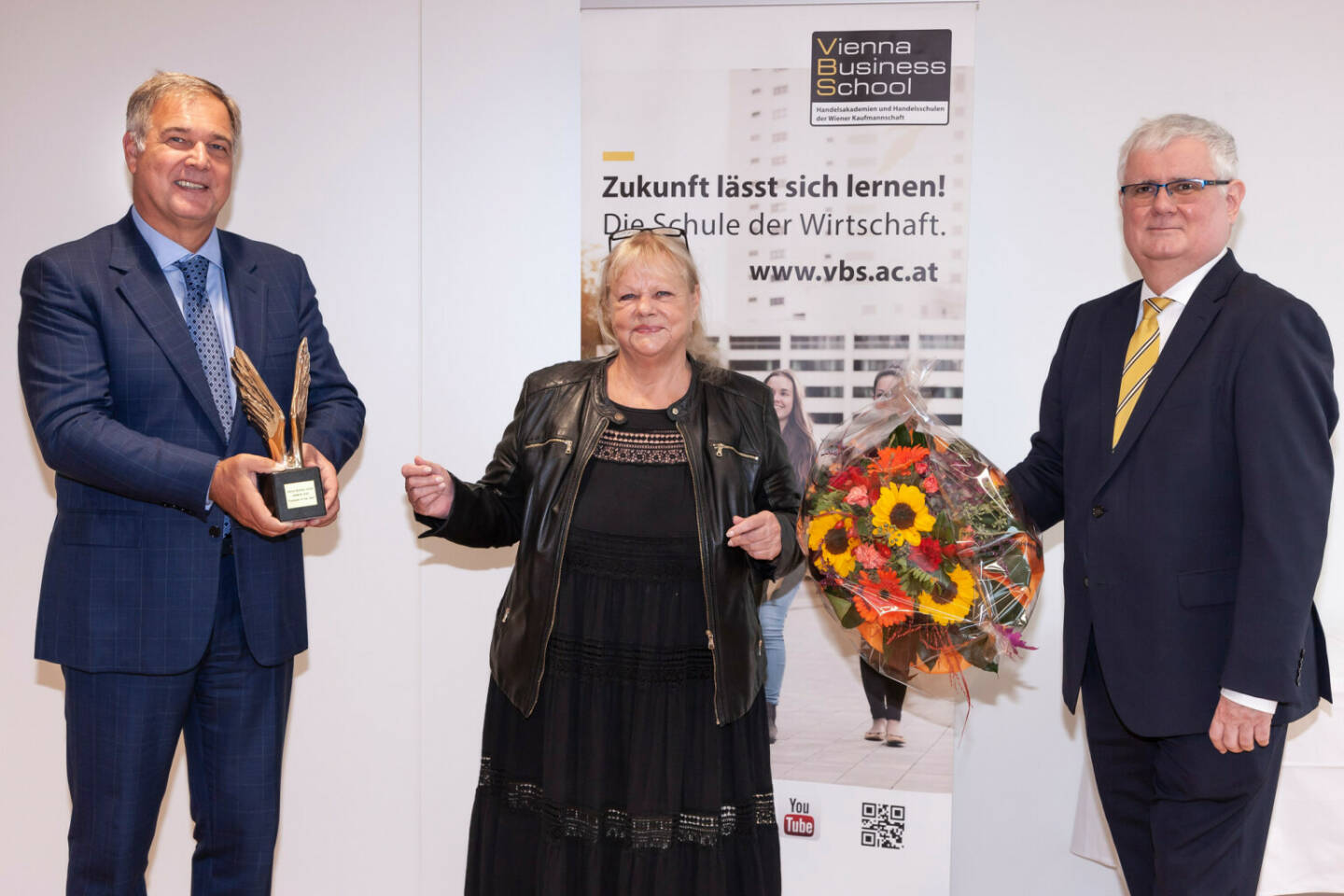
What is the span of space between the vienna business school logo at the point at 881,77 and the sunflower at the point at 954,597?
5.02 ft

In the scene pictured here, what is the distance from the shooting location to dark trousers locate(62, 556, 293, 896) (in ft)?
7.31

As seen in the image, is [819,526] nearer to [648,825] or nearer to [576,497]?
[576,497]

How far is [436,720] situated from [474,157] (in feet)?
6.11

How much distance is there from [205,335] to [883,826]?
7.70ft

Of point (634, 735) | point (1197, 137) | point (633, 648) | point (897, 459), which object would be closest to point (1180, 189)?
point (1197, 137)

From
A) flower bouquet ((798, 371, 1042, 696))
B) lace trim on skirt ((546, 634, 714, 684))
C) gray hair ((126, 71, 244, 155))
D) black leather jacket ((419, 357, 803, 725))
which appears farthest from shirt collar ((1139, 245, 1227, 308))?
gray hair ((126, 71, 244, 155))

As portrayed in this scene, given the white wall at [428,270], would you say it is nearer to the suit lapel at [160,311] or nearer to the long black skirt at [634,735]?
the long black skirt at [634,735]

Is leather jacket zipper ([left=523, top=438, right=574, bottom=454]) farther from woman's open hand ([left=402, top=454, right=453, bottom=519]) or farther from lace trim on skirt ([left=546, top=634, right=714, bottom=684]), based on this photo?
lace trim on skirt ([left=546, top=634, right=714, bottom=684])

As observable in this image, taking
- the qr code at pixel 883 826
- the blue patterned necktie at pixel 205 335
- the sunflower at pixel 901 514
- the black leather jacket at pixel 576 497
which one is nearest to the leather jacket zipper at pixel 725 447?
the black leather jacket at pixel 576 497

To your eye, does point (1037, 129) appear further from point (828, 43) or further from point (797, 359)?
point (797, 359)

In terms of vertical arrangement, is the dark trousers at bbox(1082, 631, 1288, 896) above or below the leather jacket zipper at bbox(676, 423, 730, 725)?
below

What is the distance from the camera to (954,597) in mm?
2227

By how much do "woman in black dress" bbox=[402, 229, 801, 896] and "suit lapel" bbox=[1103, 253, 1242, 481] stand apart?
766 mm

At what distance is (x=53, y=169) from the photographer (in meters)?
3.59
